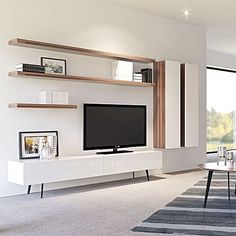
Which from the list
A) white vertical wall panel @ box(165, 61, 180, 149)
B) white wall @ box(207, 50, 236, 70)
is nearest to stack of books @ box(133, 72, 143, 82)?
white vertical wall panel @ box(165, 61, 180, 149)

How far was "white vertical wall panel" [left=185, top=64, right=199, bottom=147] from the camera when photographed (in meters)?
6.95

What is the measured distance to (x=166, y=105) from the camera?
21.6 ft

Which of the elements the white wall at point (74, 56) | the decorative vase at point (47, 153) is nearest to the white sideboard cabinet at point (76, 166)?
the decorative vase at point (47, 153)

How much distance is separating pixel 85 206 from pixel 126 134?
6.41 feet

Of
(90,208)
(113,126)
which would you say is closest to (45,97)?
(113,126)

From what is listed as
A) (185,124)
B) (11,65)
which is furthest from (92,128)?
(185,124)

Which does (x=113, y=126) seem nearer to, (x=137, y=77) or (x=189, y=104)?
(x=137, y=77)

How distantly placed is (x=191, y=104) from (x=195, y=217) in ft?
11.5

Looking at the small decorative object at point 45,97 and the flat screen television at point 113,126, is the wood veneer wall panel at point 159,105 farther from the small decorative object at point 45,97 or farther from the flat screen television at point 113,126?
the small decorative object at point 45,97

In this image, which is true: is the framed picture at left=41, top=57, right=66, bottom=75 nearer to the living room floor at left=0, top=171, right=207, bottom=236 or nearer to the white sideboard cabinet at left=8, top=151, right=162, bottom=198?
the white sideboard cabinet at left=8, top=151, right=162, bottom=198

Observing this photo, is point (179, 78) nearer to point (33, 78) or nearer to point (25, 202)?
point (33, 78)

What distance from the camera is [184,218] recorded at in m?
3.81

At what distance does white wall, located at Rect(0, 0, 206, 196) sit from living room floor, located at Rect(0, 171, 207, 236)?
1.60 feet

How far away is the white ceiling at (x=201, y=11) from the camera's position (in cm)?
601
